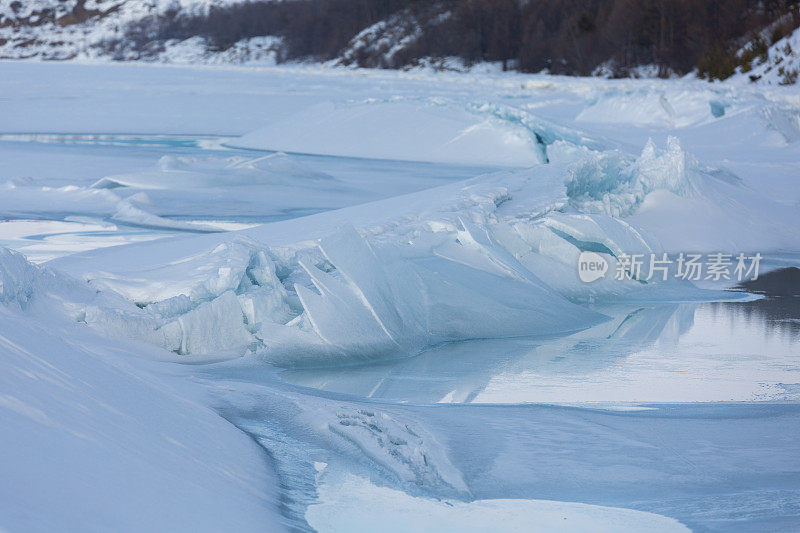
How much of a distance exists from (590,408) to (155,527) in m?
1.48

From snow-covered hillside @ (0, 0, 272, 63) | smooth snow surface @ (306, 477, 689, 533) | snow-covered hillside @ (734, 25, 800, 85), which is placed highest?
snow-covered hillside @ (0, 0, 272, 63)

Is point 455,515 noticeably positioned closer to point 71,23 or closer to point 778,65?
point 778,65

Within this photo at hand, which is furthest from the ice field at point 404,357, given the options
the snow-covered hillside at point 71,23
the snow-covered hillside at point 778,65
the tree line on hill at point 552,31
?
the snow-covered hillside at point 71,23

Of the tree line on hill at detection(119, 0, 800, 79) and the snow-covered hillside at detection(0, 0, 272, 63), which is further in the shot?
the snow-covered hillside at detection(0, 0, 272, 63)

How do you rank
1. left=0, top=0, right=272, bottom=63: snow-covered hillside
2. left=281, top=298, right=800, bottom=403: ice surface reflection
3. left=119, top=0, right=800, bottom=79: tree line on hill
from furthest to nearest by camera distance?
1. left=0, top=0, right=272, bottom=63: snow-covered hillside
2. left=119, top=0, right=800, bottom=79: tree line on hill
3. left=281, top=298, right=800, bottom=403: ice surface reflection

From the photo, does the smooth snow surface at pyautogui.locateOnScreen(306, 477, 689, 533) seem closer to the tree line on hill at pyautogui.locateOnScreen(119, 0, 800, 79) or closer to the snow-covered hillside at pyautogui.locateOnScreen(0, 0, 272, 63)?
the tree line on hill at pyautogui.locateOnScreen(119, 0, 800, 79)

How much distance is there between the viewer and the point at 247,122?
12.4 meters

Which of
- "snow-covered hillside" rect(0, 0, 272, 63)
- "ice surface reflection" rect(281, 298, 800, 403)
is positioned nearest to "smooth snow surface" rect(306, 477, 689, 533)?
"ice surface reflection" rect(281, 298, 800, 403)

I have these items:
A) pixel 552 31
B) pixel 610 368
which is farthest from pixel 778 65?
pixel 552 31

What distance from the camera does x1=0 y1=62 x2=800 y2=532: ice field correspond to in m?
1.61

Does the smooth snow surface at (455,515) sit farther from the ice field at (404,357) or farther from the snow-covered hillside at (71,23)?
the snow-covered hillside at (71,23)

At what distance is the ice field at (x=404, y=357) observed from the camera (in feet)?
5.27

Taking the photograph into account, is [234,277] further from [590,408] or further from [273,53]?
[273,53]

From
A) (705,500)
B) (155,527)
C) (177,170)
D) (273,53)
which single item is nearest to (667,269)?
(705,500)
